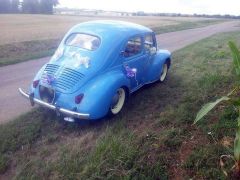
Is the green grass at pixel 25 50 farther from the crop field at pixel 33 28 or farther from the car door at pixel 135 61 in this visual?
the car door at pixel 135 61

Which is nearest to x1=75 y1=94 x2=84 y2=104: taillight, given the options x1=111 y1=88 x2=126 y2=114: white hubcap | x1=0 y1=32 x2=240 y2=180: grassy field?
x1=0 y1=32 x2=240 y2=180: grassy field

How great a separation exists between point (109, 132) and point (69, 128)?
83 centimetres

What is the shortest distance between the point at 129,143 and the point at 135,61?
7.60ft

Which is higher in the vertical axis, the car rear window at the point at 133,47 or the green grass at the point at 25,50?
the car rear window at the point at 133,47

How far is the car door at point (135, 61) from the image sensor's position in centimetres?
636

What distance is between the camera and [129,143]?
4758 mm

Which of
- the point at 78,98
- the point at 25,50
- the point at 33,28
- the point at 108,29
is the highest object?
the point at 108,29

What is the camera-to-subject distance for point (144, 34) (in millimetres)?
7141

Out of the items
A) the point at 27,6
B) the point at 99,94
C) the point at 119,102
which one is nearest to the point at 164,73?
the point at 119,102

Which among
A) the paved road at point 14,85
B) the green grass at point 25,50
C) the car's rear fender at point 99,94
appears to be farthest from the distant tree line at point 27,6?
the car's rear fender at point 99,94

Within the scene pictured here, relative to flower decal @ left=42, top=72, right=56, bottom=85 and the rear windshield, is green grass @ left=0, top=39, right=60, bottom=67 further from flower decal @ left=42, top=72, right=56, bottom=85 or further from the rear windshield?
flower decal @ left=42, top=72, right=56, bottom=85

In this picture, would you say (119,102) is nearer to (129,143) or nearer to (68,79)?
(68,79)

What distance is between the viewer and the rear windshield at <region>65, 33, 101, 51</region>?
6.27 metres

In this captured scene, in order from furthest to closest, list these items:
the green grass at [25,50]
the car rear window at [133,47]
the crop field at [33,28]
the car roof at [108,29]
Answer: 1. the crop field at [33,28]
2. the green grass at [25,50]
3. the car rear window at [133,47]
4. the car roof at [108,29]
